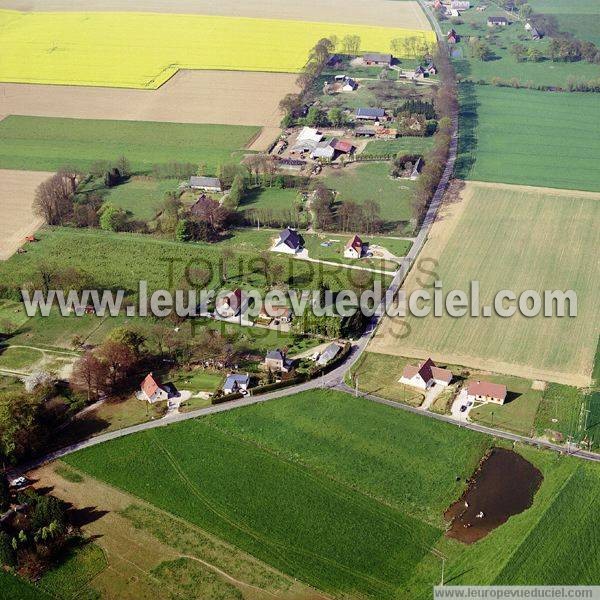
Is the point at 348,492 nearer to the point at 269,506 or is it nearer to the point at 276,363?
the point at 269,506

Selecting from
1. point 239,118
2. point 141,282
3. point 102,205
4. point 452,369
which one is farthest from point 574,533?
point 239,118

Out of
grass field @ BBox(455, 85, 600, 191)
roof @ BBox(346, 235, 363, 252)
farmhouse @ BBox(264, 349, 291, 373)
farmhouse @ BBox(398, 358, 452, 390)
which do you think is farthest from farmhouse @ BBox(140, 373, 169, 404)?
grass field @ BBox(455, 85, 600, 191)

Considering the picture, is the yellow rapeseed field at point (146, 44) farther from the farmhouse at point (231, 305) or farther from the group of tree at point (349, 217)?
the farmhouse at point (231, 305)

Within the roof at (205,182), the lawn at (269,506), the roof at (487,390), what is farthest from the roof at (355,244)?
the lawn at (269,506)

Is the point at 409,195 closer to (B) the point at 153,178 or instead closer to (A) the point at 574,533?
(B) the point at 153,178

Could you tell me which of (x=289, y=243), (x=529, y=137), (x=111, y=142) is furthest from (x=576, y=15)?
(x=289, y=243)
